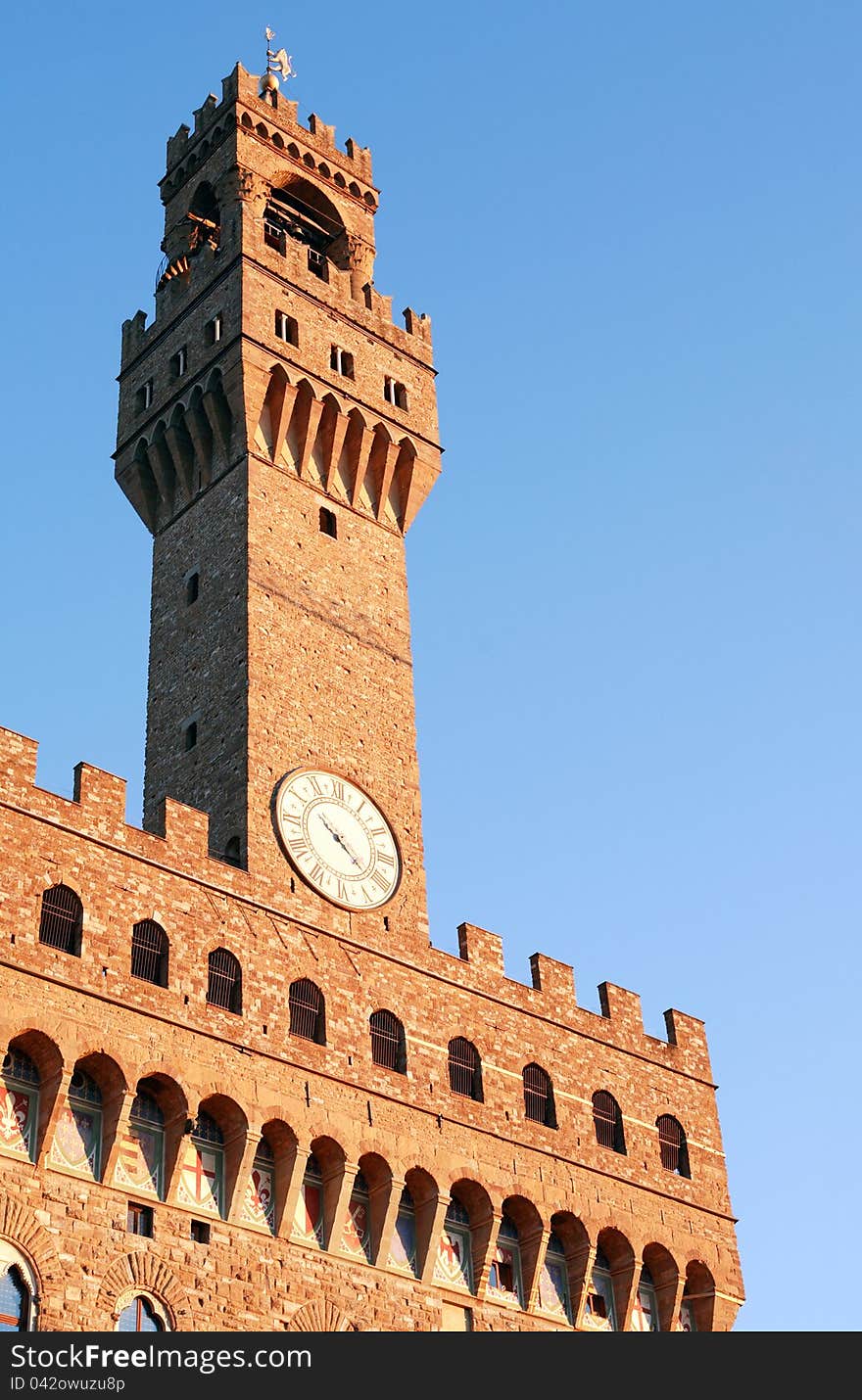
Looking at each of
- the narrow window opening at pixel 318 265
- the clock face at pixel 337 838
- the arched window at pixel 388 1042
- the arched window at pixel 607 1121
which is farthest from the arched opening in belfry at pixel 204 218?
the arched window at pixel 607 1121

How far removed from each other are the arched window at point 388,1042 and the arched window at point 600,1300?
541cm

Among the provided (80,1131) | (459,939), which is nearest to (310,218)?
(459,939)

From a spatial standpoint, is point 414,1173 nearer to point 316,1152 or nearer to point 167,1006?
point 316,1152

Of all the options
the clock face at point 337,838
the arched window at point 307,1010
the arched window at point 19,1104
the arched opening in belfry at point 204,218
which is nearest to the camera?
the arched window at point 19,1104

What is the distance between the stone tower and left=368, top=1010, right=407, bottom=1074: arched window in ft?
0.24

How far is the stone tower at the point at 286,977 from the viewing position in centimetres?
3209

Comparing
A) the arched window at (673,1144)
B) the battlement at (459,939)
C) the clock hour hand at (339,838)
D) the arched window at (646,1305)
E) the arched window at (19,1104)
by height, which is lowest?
the arched window at (646,1305)

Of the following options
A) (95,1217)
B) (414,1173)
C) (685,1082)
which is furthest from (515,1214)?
(95,1217)

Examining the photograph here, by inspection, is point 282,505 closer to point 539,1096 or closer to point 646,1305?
point 539,1096

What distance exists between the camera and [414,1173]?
3541 cm

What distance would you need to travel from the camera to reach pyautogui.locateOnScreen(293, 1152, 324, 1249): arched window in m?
33.9

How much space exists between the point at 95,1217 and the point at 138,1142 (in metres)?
1.66

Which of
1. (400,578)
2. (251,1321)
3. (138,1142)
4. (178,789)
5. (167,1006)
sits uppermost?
(400,578)

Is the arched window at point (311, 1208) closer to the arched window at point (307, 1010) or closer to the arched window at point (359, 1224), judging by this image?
the arched window at point (359, 1224)
